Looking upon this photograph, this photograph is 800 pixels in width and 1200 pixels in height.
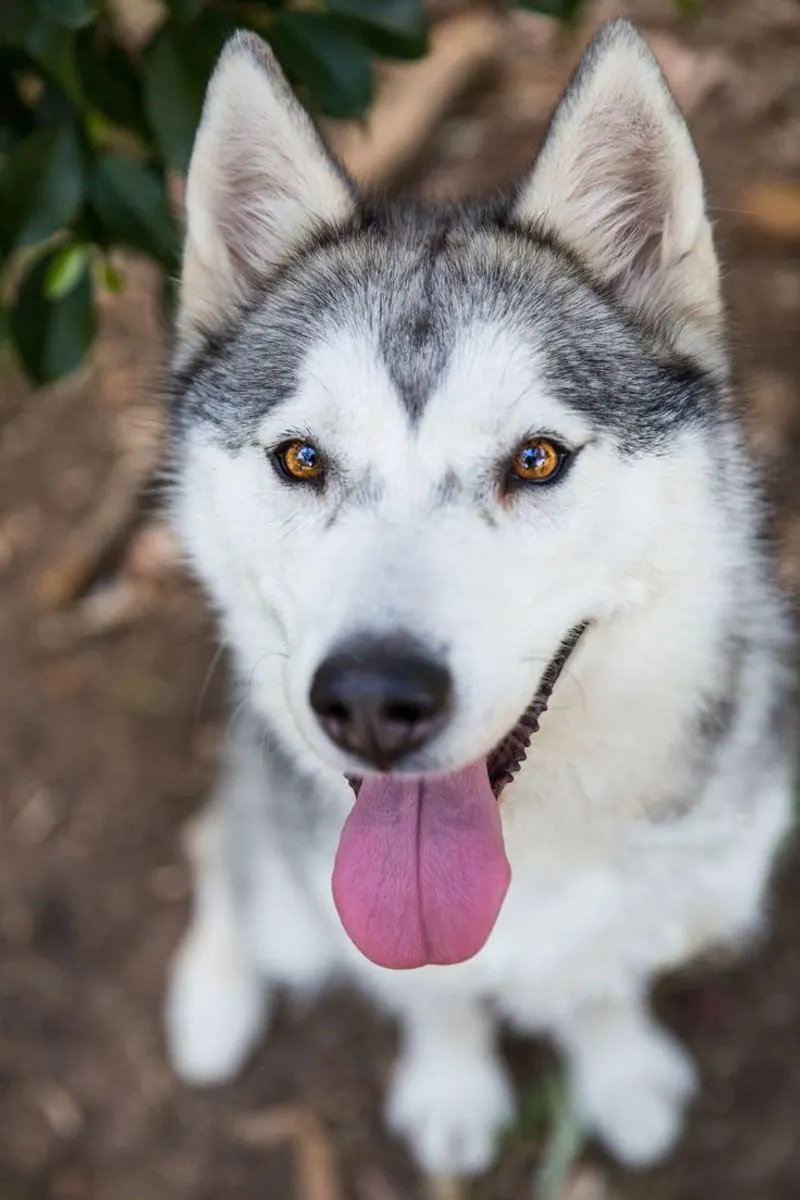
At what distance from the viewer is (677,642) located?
2.16 metres

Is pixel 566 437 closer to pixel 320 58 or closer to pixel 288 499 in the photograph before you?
pixel 288 499

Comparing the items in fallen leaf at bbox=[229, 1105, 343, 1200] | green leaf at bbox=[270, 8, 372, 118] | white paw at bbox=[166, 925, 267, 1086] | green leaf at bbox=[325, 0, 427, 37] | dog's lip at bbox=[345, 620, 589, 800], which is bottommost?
fallen leaf at bbox=[229, 1105, 343, 1200]

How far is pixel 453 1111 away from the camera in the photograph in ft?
10.8

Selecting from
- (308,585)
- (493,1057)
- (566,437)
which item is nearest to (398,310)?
(566,437)

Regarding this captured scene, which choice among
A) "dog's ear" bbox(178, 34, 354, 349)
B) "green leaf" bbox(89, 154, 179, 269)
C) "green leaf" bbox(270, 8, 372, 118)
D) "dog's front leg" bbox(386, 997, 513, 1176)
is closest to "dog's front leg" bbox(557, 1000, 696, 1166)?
"dog's front leg" bbox(386, 997, 513, 1176)

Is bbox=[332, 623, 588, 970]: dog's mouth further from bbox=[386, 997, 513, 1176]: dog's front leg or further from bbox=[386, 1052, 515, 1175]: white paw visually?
bbox=[386, 1052, 515, 1175]: white paw

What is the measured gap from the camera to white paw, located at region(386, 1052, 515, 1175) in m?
3.29

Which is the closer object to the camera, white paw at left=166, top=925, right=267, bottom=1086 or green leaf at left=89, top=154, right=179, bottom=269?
green leaf at left=89, top=154, right=179, bottom=269

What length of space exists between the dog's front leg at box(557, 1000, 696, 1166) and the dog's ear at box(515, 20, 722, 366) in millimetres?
1926

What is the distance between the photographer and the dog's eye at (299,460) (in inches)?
77.9

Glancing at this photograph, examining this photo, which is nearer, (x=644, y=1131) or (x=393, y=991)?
(x=393, y=991)

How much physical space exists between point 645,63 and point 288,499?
88 cm

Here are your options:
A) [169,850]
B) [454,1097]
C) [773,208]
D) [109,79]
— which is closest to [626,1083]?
[454,1097]

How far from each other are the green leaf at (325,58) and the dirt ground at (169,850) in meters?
0.74
